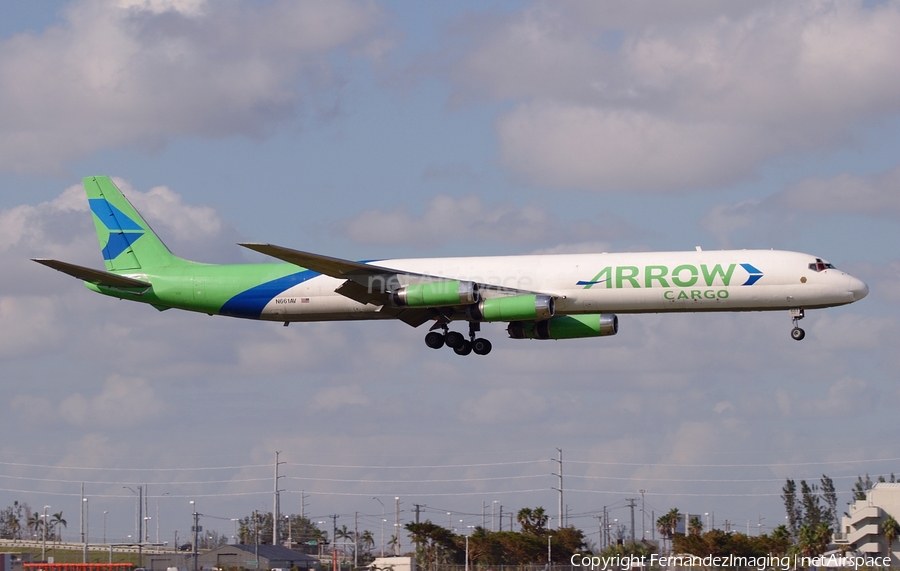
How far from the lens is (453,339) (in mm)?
58250

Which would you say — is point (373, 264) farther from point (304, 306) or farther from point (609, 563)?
point (609, 563)

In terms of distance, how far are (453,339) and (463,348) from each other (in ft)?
2.51

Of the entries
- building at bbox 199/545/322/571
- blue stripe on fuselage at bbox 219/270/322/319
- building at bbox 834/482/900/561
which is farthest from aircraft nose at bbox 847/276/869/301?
building at bbox 834/482/900/561

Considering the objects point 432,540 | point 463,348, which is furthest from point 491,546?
point 463,348

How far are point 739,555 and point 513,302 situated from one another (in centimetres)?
4816

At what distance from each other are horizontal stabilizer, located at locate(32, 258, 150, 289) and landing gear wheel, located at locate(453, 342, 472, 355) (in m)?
16.4

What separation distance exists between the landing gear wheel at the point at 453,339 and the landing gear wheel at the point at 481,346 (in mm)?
711

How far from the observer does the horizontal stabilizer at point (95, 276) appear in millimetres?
54438

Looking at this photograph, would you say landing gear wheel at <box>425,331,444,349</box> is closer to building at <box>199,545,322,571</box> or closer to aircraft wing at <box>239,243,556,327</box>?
aircraft wing at <box>239,243,556,327</box>

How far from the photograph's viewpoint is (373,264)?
57.0m

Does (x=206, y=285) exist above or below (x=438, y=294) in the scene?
above

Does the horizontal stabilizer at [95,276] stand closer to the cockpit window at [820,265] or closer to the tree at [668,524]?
the cockpit window at [820,265]

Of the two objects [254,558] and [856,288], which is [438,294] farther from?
[254,558]

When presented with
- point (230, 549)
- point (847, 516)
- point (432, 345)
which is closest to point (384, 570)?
point (432, 345)
